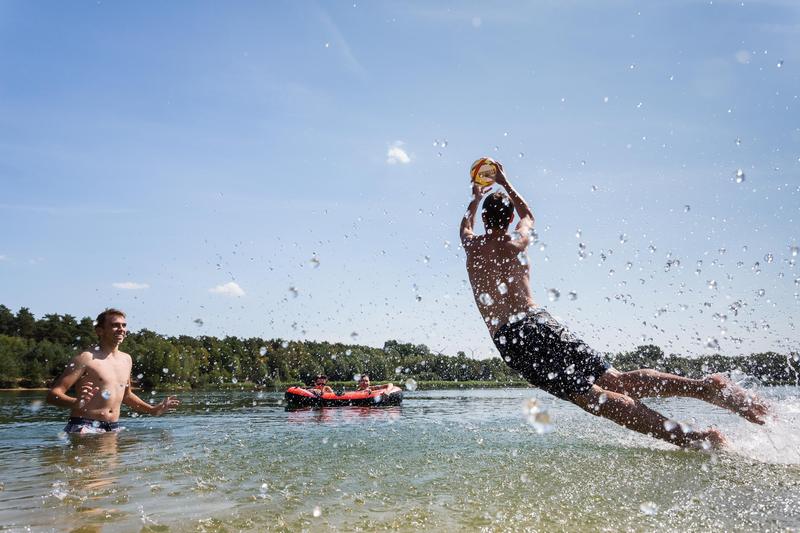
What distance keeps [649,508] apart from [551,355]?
5.64 ft

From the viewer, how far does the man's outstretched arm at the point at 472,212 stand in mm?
6081

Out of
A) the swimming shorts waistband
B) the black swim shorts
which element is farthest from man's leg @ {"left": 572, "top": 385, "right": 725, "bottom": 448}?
the swimming shorts waistband

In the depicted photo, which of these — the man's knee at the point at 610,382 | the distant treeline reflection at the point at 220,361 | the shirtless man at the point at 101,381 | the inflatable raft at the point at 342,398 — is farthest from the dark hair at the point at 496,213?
the distant treeline reflection at the point at 220,361

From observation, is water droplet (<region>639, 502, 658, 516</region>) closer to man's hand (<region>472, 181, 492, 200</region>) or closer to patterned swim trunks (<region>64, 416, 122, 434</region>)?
man's hand (<region>472, 181, 492, 200</region>)

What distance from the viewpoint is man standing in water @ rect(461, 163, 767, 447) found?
5.32 m

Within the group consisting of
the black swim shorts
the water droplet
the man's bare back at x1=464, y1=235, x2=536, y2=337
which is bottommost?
the water droplet

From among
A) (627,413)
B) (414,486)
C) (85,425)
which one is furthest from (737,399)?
(85,425)

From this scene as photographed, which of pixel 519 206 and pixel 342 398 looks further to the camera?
pixel 342 398

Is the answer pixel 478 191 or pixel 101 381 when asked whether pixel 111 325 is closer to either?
pixel 101 381

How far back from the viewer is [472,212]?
20.5ft

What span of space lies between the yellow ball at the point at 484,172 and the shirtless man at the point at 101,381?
15.4 ft

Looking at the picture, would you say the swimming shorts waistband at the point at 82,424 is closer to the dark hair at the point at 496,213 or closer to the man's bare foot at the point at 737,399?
the dark hair at the point at 496,213

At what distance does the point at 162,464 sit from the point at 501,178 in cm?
500

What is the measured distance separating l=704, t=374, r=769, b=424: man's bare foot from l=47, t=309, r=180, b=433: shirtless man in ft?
20.3
